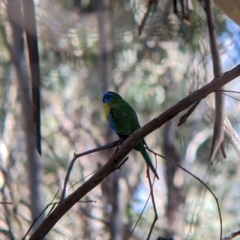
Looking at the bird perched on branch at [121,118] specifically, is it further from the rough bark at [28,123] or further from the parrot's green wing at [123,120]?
the rough bark at [28,123]

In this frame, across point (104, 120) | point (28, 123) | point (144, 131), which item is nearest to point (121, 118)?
point (28, 123)

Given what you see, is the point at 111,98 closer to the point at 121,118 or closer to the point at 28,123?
the point at 121,118

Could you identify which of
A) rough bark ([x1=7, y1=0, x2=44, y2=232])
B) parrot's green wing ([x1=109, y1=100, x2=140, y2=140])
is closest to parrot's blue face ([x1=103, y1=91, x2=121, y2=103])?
parrot's green wing ([x1=109, y1=100, x2=140, y2=140])

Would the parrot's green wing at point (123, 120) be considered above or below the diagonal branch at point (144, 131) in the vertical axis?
→ below

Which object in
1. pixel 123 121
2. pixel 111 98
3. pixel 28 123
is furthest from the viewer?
pixel 28 123

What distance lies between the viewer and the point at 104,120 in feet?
22.2

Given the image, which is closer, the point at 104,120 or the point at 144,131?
the point at 144,131

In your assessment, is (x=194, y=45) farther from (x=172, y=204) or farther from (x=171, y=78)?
(x=172, y=204)

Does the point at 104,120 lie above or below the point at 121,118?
below

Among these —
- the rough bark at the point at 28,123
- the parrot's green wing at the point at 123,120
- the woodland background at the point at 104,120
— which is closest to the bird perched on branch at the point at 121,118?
the parrot's green wing at the point at 123,120

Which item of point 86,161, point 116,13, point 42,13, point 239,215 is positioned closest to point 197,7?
point 116,13

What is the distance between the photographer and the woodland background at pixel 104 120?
484 centimetres

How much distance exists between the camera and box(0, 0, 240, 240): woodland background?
15.9ft

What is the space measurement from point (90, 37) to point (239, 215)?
10.9 feet
